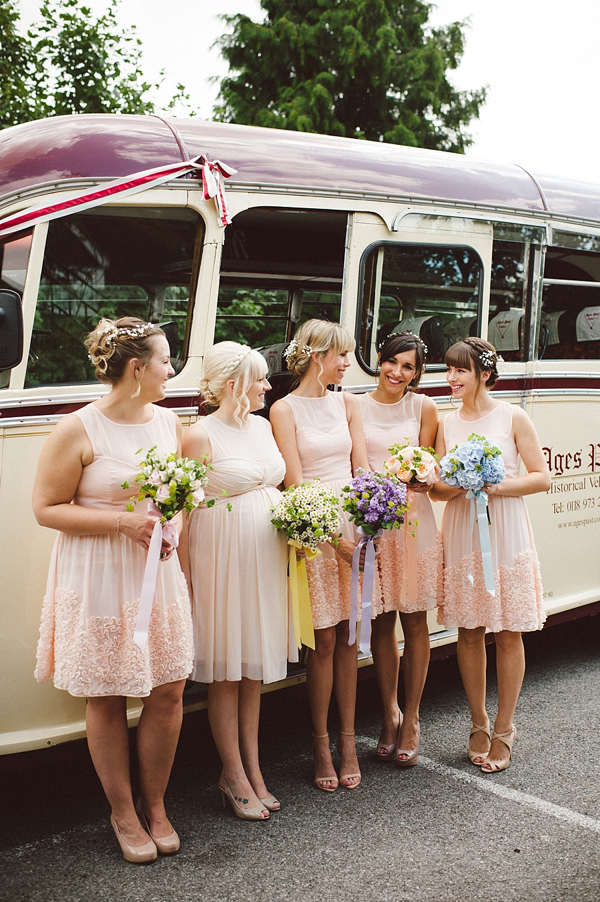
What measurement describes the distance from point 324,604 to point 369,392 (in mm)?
1153

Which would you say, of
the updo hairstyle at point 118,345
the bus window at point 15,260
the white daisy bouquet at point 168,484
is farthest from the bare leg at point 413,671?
the bus window at point 15,260

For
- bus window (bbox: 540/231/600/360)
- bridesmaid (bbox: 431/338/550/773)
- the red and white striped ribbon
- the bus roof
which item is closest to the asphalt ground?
bridesmaid (bbox: 431/338/550/773)

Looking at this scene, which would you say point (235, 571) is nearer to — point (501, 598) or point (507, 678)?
point (501, 598)

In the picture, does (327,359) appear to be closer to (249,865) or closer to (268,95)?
(249,865)

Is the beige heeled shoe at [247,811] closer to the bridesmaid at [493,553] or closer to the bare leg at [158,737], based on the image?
the bare leg at [158,737]

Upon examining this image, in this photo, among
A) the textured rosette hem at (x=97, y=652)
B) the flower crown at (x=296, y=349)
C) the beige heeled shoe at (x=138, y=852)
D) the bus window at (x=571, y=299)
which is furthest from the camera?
the bus window at (x=571, y=299)

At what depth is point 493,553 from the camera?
13.6 ft

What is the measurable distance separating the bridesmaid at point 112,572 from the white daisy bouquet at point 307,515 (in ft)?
1.62

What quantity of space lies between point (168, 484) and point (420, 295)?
2.18m

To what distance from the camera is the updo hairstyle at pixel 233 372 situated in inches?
139

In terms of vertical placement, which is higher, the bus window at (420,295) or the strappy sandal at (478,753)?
the bus window at (420,295)

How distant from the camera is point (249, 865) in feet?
11.1

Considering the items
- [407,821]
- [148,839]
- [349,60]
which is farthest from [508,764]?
[349,60]

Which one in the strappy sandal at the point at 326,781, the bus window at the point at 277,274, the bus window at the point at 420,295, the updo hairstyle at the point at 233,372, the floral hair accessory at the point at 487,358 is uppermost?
the bus window at the point at 277,274
